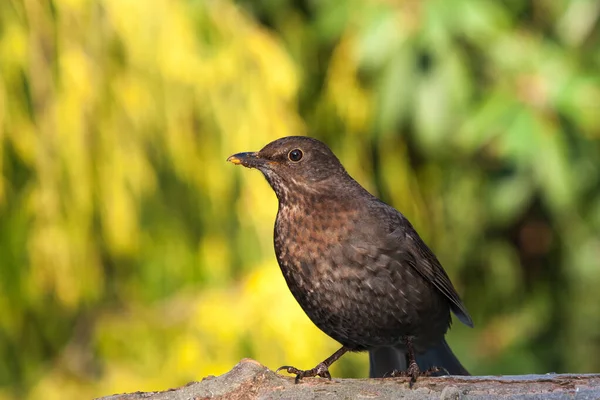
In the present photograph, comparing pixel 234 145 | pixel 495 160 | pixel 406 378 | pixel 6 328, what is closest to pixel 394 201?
pixel 495 160

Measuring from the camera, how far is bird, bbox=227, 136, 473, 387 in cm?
370

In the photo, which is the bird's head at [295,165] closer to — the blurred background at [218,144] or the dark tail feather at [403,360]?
the dark tail feather at [403,360]

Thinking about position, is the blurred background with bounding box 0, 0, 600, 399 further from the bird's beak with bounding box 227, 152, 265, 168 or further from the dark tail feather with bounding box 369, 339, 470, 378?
the bird's beak with bounding box 227, 152, 265, 168

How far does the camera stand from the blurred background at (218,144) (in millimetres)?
5230

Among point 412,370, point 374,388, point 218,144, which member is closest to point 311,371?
point 412,370

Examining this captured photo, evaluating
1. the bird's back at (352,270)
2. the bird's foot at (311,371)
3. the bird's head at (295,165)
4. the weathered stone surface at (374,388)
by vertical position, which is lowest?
the weathered stone surface at (374,388)

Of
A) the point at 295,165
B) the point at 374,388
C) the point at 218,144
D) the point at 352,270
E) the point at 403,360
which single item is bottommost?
the point at 374,388

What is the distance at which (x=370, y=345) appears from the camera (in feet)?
13.2

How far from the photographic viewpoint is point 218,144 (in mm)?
5535

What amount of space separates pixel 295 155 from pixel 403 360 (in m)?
1.09

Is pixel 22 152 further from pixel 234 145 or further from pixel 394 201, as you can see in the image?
pixel 394 201

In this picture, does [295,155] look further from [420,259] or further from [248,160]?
[420,259]

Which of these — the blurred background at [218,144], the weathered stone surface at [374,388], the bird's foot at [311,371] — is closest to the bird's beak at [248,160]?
the bird's foot at [311,371]

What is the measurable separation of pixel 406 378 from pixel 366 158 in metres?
3.24
